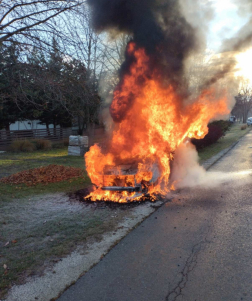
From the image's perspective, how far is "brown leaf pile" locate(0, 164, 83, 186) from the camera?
8305mm

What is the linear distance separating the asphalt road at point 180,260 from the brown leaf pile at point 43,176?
169 inches

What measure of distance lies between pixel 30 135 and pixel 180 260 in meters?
19.5

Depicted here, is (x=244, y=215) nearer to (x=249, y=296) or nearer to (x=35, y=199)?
(x=249, y=296)

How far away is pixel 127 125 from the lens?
809 centimetres

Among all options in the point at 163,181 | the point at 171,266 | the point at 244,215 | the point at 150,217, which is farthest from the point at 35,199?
the point at 244,215

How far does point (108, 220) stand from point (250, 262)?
2.63 meters

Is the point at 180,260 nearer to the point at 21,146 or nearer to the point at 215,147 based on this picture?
the point at 21,146

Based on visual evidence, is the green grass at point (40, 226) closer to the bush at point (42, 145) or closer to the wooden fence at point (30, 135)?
the bush at point (42, 145)

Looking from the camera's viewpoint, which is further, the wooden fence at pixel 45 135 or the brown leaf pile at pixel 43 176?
the wooden fence at pixel 45 135

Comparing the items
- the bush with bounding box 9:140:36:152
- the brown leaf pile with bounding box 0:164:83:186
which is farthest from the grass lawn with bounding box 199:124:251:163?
the bush with bounding box 9:140:36:152

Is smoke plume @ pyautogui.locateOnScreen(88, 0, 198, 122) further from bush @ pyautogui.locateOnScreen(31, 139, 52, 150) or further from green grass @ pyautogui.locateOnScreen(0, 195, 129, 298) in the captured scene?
bush @ pyautogui.locateOnScreen(31, 139, 52, 150)

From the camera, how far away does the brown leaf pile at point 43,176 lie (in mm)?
8305

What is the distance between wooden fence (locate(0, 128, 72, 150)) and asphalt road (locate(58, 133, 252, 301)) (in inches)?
613

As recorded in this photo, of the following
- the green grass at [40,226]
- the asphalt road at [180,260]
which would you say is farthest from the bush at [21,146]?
the asphalt road at [180,260]
